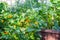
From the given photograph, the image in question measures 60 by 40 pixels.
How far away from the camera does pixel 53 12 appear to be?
322cm

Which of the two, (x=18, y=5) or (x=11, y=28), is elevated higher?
(x=18, y=5)

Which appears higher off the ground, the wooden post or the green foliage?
the green foliage

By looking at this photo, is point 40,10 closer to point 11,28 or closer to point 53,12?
point 53,12

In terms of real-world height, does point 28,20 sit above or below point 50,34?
above

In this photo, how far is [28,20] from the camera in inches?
123

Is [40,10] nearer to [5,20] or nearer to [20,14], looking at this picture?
[20,14]

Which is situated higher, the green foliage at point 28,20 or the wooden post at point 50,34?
the green foliage at point 28,20

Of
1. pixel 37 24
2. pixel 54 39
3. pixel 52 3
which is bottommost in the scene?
pixel 54 39

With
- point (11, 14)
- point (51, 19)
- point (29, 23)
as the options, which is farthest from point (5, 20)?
point (51, 19)

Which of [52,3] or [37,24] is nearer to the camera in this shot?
[37,24]

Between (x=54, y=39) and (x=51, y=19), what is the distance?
1.00ft

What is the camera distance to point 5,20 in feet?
10.7

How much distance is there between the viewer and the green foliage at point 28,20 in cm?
309

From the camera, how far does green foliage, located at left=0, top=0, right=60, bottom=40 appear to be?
10.1ft
